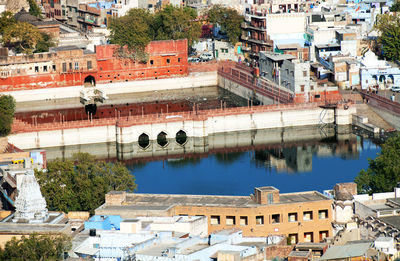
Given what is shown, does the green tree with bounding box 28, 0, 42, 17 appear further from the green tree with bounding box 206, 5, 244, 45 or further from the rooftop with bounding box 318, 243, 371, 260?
the rooftop with bounding box 318, 243, 371, 260

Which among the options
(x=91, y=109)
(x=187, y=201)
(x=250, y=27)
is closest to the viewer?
(x=187, y=201)

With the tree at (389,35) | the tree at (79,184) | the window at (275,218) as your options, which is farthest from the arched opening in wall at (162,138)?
the window at (275,218)

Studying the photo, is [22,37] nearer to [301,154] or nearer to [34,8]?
[34,8]

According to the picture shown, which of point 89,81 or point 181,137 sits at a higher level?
point 89,81

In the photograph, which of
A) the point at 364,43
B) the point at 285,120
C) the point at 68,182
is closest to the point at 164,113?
the point at 285,120

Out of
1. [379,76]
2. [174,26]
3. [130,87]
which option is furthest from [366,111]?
[174,26]

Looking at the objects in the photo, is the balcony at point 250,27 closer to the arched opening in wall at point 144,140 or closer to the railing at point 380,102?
the railing at point 380,102

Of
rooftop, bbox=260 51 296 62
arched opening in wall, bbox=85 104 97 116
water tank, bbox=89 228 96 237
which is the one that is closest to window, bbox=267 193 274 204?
water tank, bbox=89 228 96 237

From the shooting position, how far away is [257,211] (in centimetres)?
6175

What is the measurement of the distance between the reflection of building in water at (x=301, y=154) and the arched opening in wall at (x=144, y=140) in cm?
1042

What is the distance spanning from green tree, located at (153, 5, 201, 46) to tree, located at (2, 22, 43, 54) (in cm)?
1326

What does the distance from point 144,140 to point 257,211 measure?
4343cm

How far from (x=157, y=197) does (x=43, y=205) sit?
760cm

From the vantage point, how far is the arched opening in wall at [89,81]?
12388 cm
